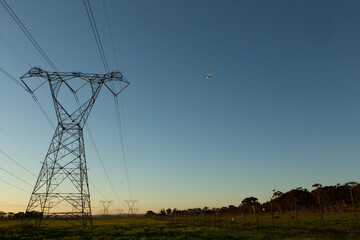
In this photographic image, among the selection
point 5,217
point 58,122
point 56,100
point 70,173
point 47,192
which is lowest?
point 5,217

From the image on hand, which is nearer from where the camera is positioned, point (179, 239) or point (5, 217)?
point (179, 239)

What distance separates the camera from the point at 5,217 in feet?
272

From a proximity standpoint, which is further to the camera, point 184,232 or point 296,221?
point 296,221

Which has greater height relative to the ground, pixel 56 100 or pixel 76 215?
pixel 56 100

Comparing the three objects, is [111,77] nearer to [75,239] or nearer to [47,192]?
[47,192]

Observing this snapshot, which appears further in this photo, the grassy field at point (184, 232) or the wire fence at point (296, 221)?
the wire fence at point (296, 221)

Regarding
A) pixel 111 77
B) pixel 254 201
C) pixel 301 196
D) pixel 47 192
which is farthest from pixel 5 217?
pixel 254 201

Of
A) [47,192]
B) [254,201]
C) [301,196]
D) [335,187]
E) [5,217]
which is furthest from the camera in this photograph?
[254,201]

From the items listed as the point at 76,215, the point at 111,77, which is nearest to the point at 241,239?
the point at 76,215

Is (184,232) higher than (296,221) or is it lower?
higher

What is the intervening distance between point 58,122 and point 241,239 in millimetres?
21144

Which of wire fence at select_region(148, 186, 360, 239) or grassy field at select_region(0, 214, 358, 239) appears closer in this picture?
grassy field at select_region(0, 214, 358, 239)

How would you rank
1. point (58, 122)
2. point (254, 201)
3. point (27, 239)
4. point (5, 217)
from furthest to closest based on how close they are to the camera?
1. point (254, 201)
2. point (5, 217)
3. point (58, 122)
4. point (27, 239)

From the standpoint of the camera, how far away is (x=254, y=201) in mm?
161750
